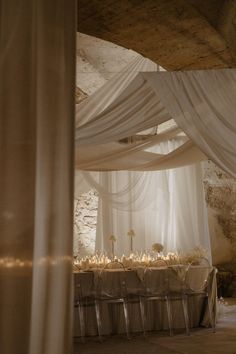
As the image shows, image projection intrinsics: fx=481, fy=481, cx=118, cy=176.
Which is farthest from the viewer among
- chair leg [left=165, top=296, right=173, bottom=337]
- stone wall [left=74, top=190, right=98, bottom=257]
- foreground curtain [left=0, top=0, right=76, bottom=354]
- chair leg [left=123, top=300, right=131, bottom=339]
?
stone wall [left=74, top=190, right=98, bottom=257]

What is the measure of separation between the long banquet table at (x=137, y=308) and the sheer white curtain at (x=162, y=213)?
2431mm

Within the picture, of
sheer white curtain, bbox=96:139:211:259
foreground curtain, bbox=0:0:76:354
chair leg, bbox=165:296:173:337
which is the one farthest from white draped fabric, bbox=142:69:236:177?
sheer white curtain, bbox=96:139:211:259

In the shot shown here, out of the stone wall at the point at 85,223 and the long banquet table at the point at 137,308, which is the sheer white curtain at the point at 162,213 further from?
the long banquet table at the point at 137,308

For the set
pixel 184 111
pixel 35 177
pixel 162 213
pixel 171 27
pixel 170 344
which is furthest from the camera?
pixel 162 213

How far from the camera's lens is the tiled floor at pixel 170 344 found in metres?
4.93

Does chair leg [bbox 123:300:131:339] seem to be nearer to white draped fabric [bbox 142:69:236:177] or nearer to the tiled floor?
the tiled floor

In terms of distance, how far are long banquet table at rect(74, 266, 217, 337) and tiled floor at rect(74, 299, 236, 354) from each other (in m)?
0.20

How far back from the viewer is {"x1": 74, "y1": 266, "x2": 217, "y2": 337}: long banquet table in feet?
19.1

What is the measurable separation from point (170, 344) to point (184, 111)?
2.64m

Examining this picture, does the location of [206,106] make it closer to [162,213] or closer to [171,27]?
[171,27]

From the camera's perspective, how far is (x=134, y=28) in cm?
548

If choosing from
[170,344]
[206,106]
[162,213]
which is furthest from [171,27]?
[162,213]

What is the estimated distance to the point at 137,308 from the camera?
6.07m

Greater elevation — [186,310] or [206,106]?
[206,106]
